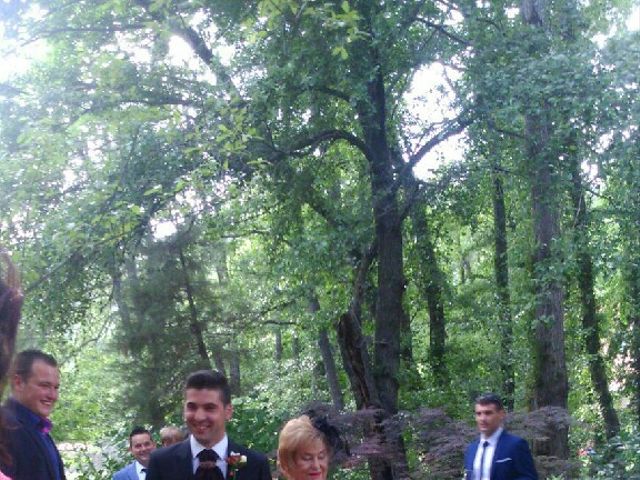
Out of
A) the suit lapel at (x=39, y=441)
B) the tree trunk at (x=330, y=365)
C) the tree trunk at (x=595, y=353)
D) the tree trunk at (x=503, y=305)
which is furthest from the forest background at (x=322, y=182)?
the suit lapel at (x=39, y=441)

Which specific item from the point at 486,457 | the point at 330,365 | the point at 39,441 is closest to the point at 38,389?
the point at 39,441

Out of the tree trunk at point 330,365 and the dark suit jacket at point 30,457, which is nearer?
the dark suit jacket at point 30,457

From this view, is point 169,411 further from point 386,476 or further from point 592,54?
point 592,54

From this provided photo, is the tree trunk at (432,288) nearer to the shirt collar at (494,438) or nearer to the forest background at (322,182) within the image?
the forest background at (322,182)

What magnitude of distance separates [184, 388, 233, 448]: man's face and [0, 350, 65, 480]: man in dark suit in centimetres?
61

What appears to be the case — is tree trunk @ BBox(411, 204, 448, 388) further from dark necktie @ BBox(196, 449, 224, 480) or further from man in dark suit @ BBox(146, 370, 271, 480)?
dark necktie @ BBox(196, 449, 224, 480)

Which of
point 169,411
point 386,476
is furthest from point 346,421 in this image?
point 169,411

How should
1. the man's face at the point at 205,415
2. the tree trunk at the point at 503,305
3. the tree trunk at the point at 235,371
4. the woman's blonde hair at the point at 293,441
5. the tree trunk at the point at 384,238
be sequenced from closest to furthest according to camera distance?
1. the man's face at the point at 205,415
2. the woman's blonde hair at the point at 293,441
3. the tree trunk at the point at 384,238
4. the tree trunk at the point at 503,305
5. the tree trunk at the point at 235,371

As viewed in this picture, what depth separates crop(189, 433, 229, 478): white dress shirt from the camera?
3.84 meters

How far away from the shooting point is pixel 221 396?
4086 millimetres

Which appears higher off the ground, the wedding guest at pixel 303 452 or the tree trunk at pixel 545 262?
the tree trunk at pixel 545 262

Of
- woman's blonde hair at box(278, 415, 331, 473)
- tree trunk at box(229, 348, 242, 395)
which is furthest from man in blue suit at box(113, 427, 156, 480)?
tree trunk at box(229, 348, 242, 395)

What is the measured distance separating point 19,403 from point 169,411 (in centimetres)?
1260

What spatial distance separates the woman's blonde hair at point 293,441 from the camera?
13.2 feet
